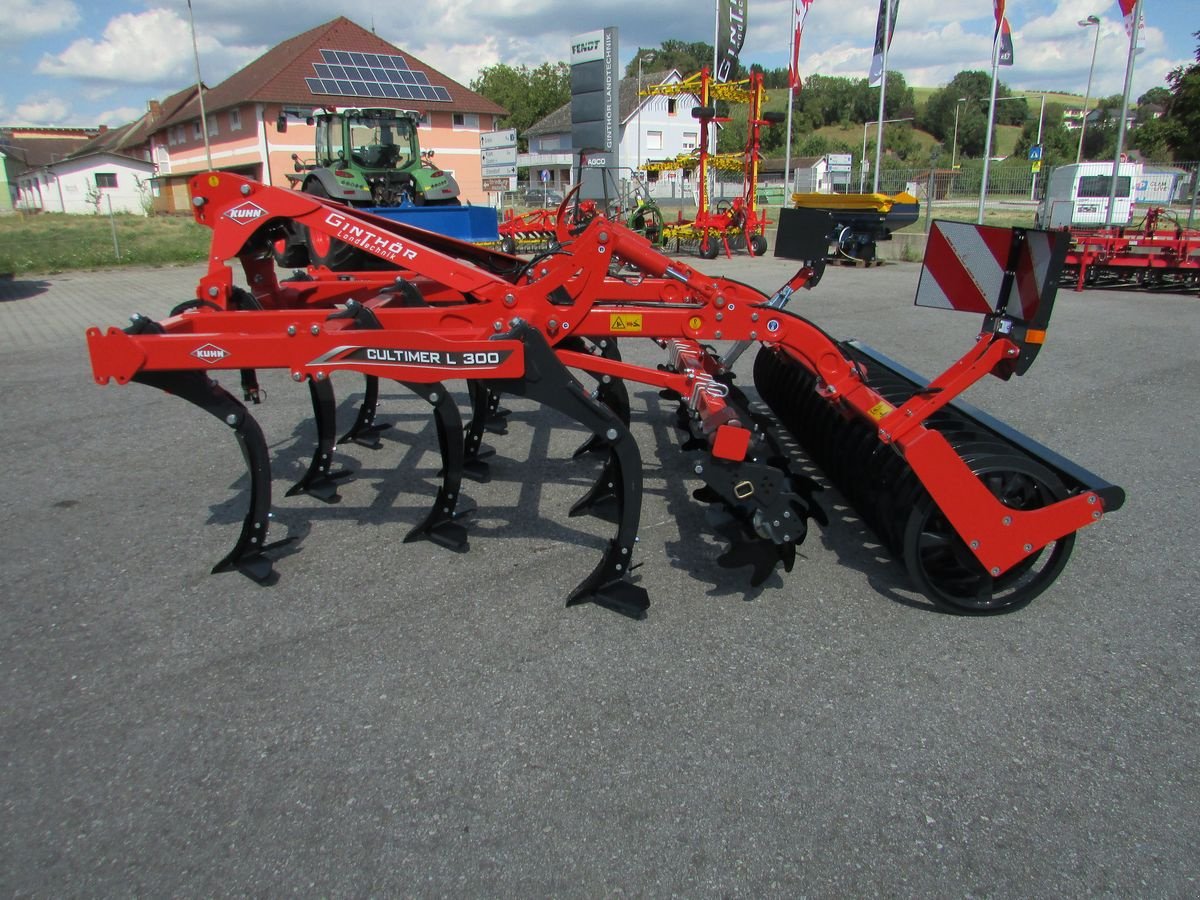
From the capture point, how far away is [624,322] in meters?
3.66

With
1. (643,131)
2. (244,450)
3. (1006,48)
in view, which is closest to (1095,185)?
(1006,48)

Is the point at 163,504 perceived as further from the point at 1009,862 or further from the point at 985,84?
the point at 985,84

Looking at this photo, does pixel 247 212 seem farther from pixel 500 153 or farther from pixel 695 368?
pixel 500 153

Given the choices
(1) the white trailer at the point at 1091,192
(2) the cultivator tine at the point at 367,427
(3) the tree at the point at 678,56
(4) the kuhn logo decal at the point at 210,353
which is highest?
(3) the tree at the point at 678,56

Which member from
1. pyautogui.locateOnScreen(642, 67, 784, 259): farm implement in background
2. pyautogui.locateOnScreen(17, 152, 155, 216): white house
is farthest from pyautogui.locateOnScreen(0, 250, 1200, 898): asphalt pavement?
pyautogui.locateOnScreen(17, 152, 155, 216): white house

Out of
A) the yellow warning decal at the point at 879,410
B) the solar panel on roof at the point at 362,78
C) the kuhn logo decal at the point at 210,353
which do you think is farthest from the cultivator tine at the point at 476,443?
the solar panel on roof at the point at 362,78

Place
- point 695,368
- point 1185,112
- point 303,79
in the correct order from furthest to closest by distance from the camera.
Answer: point 303,79 → point 1185,112 → point 695,368

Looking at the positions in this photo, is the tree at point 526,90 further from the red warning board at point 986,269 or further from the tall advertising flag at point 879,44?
the red warning board at point 986,269

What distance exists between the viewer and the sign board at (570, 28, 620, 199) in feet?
67.1

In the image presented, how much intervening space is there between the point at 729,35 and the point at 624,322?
20.8 m

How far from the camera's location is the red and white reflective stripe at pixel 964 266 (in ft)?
11.7

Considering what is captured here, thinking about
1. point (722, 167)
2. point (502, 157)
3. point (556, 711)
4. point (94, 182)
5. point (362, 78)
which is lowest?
point (556, 711)

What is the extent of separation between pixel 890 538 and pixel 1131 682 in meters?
1.10

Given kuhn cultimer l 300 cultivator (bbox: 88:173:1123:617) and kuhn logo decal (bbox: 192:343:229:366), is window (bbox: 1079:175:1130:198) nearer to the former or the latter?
kuhn cultimer l 300 cultivator (bbox: 88:173:1123:617)
